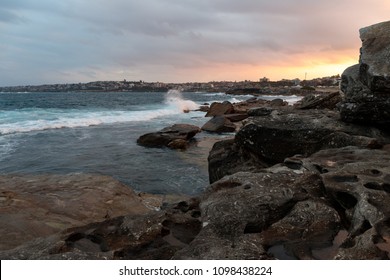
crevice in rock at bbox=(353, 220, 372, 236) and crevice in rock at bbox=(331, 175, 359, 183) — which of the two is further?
crevice in rock at bbox=(331, 175, 359, 183)

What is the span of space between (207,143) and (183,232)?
15112mm

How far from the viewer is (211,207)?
167 inches

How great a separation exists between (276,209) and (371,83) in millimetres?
3971

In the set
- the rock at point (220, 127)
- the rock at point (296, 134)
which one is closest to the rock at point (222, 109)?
the rock at point (220, 127)

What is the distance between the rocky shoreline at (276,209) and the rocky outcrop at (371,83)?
0.8 inches

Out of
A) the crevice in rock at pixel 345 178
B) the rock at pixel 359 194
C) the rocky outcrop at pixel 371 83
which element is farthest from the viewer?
the rocky outcrop at pixel 371 83

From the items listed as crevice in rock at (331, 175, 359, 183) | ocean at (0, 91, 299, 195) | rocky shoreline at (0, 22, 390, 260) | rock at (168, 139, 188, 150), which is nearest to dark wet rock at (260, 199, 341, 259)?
rocky shoreline at (0, 22, 390, 260)

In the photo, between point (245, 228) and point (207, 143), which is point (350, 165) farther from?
point (207, 143)

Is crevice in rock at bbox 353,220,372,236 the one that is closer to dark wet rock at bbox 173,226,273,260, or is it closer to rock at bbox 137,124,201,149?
dark wet rock at bbox 173,226,273,260

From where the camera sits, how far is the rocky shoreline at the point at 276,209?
3.54 m

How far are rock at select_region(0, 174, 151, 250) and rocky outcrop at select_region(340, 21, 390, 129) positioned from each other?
5.10 meters

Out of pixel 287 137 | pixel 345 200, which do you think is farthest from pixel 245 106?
pixel 345 200

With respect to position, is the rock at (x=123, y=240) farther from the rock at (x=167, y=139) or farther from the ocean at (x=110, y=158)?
the rock at (x=167, y=139)

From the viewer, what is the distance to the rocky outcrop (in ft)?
21.5
